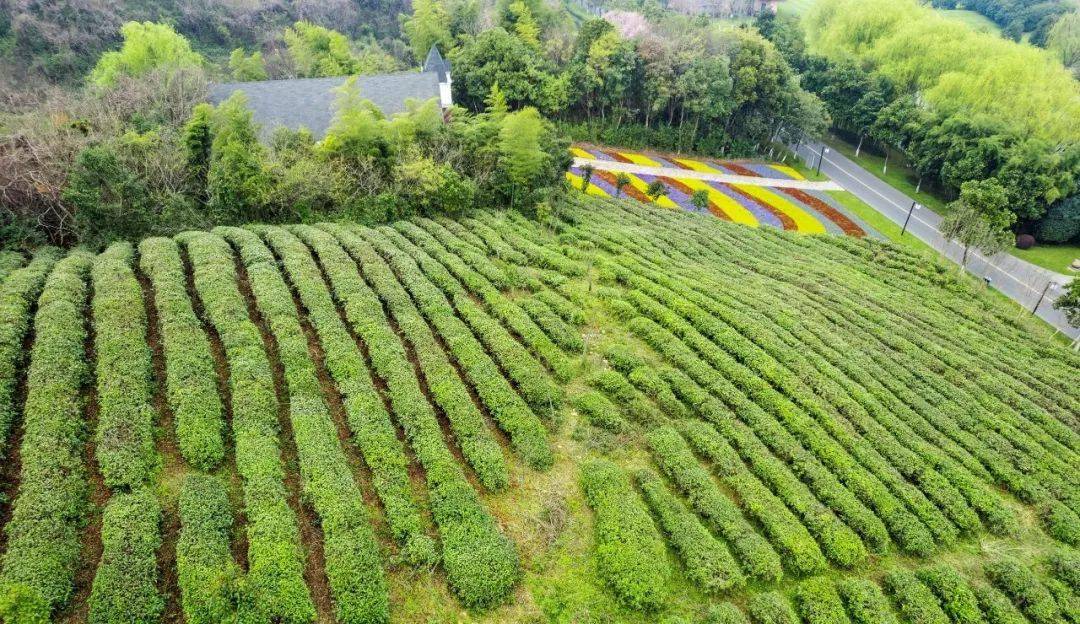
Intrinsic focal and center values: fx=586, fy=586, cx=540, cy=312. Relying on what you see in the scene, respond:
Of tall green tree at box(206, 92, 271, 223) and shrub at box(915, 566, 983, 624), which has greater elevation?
tall green tree at box(206, 92, 271, 223)

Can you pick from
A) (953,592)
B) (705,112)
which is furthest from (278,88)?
(953,592)

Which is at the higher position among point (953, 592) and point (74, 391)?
point (74, 391)

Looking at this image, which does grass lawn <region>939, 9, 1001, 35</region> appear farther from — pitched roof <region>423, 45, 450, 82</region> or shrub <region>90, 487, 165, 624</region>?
shrub <region>90, 487, 165, 624</region>

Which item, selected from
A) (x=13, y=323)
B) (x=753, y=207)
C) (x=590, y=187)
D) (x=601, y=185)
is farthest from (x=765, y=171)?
(x=13, y=323)

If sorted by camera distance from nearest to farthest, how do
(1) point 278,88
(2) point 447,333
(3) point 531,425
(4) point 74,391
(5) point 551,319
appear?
(4) point 74,391, (3) point 531,425, (2) point 447,333, (5) point 551,319, (1) point 278,88

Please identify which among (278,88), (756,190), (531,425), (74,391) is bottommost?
(756,190)

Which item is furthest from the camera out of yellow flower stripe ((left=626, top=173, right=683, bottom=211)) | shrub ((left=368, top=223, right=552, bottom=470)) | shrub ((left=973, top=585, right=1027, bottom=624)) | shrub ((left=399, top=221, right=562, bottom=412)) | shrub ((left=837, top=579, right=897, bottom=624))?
yellow flower stripe ((left=626, top=173, right=683, bottom=211))

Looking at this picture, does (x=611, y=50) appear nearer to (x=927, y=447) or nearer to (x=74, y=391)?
(x=927, y=447)

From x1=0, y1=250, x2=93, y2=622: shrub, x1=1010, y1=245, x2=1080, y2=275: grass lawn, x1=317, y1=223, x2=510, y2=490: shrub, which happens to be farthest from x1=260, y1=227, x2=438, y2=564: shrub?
x1=1010, y1=245, x2=1080, y2=275: grass lawn

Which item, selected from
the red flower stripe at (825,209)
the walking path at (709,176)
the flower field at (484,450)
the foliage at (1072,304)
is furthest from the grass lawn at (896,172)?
the flower field at (484,450)
